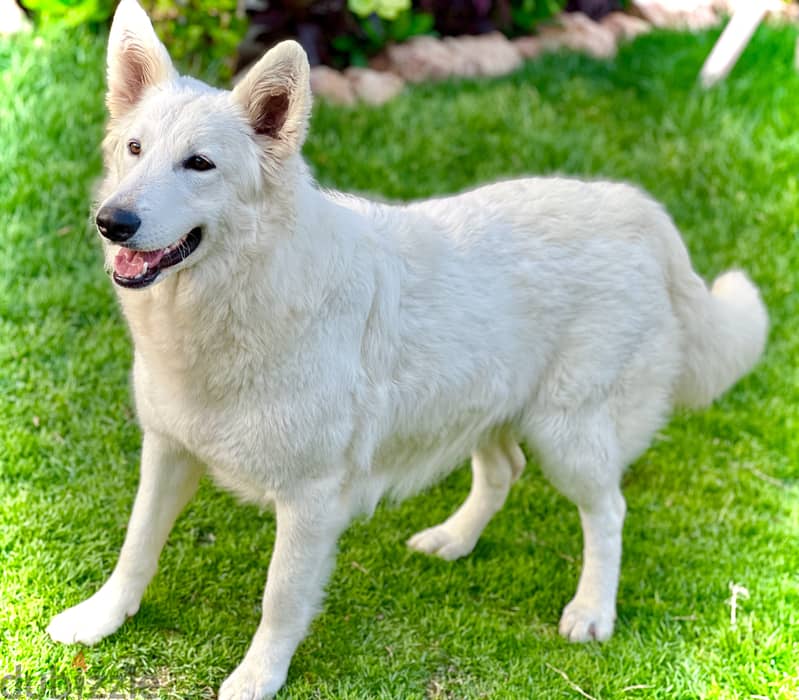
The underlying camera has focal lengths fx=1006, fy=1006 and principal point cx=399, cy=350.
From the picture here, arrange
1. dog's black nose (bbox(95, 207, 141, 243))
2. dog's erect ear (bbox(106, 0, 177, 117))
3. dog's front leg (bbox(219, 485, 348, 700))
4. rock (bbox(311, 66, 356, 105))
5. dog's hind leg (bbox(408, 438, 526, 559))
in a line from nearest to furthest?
dog's black nose (bbox(95, 207, 141, 243)), dog's erect ear (bbox(106, 0, 177, 117)), dog's front leg (bbox(219, 485, 348, 700)), dog's hind leg (bbox(408, 438, 526, 559)), rock (bbox(311, 66, 356, 105))

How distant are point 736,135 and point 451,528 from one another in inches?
156

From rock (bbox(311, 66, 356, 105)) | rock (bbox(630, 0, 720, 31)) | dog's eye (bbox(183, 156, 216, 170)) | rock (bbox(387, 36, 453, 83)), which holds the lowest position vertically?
rock (bbox(311, 66, 356, 105))

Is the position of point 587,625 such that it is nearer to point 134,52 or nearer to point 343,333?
point 343,333

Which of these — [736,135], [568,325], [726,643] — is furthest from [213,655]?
[736,135]

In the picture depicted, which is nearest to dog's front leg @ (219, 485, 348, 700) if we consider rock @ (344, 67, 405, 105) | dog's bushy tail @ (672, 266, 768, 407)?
dog's bushy tail @ (672, 266, 768, 407)

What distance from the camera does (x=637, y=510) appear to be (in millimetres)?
4090

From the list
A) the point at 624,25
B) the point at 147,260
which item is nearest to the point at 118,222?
the point at 147,260

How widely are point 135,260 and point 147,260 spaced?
0.04m

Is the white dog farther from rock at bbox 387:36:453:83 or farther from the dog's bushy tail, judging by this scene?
rock at bbox 387:36:453:83

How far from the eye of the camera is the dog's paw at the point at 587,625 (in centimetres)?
339

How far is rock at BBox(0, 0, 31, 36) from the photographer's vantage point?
5547 mm

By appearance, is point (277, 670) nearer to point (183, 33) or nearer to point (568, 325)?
point (568, 325)

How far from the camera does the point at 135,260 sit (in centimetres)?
241

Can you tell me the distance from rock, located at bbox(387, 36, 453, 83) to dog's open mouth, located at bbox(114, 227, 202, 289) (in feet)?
14.5
